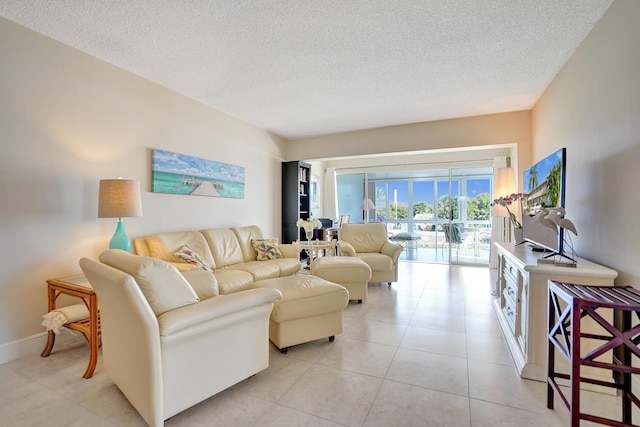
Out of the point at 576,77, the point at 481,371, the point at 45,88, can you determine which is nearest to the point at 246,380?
the point at 481,371

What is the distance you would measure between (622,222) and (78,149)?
4.40 metres

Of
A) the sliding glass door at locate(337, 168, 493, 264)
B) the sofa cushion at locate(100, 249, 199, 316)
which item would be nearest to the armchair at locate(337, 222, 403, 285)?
the sliding glass door at locate(337, 168, 493, 264)

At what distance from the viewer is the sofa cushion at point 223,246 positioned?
379cm

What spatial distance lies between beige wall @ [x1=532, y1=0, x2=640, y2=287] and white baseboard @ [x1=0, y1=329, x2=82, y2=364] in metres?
4.34

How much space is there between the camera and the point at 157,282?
1588mm

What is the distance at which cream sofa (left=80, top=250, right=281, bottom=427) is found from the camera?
1473mm

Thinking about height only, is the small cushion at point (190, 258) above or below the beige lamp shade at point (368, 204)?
below

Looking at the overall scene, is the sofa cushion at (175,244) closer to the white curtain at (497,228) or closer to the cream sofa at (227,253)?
the cream sofa at (227,253)

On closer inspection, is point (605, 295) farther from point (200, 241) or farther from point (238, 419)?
point (200, 241)

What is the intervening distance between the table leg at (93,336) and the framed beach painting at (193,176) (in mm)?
1706

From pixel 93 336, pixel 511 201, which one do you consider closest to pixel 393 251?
pixel 511 201

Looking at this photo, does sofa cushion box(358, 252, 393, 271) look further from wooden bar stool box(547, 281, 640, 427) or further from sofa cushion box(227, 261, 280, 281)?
wooden bar stool box(547, 281, 640, 427)

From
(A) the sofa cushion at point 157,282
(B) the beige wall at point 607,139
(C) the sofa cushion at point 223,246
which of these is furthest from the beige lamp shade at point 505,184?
(A) the sofa cushion at point 157,282

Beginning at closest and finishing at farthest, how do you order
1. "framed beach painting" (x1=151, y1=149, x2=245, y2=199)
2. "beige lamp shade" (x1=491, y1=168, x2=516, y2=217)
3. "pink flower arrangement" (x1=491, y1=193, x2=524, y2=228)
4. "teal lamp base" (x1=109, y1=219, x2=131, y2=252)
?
"teal lamp base" (x1=109, y1=219, x2=131, y2=252), "pink flower arrangement" (x1=491, y1=193, x2=524, y2=228), "framed beach painting" (x1=151, y1=149, x2=245, y2=199), "beige lamp shade" (x1=491, y1=168, x2=516, y2=217)
